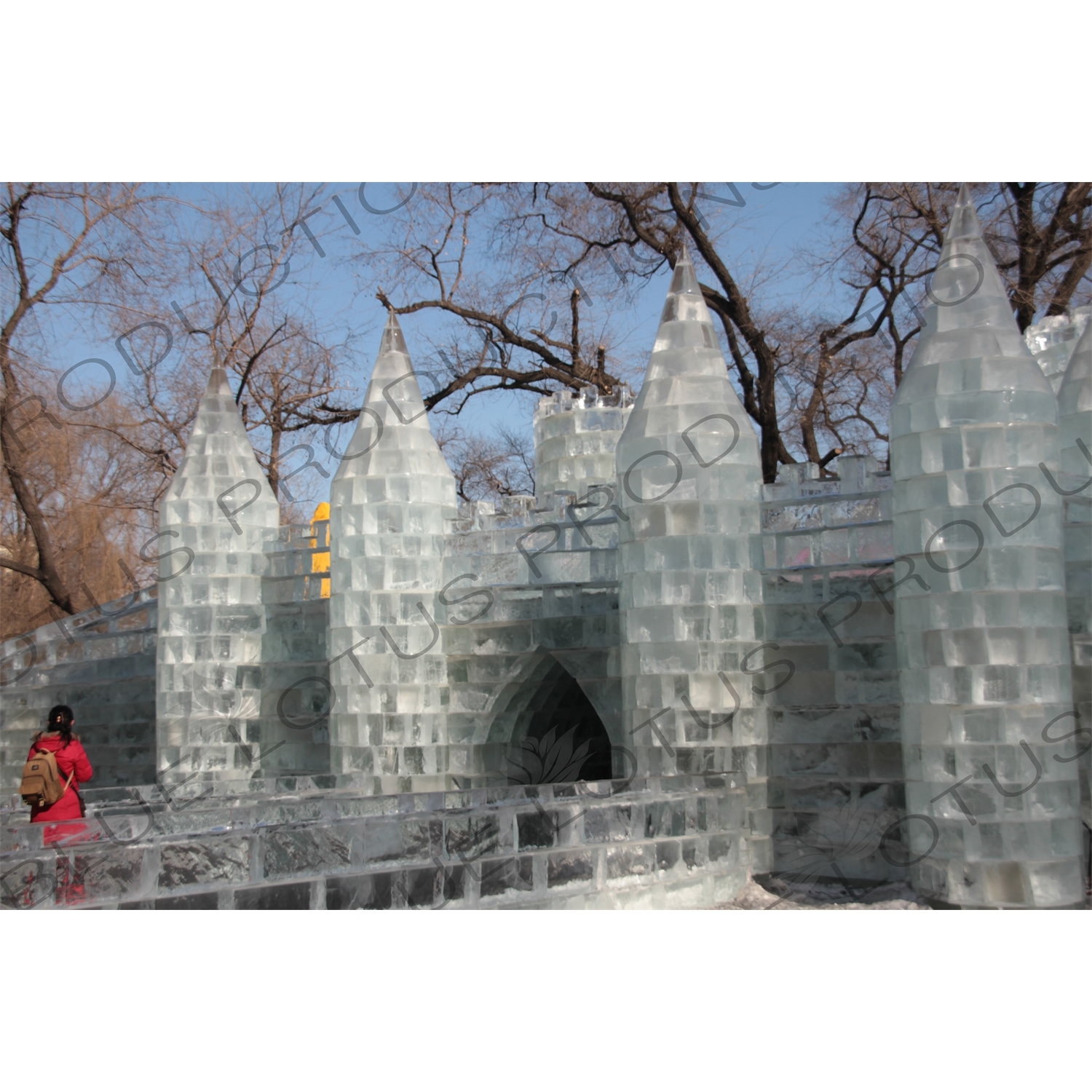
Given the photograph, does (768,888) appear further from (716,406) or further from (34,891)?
(34,891)

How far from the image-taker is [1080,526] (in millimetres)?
7129

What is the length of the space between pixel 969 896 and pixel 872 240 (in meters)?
12.4

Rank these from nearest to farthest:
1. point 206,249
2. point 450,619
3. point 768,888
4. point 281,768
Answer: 1. point 768,888
2. point 450,619
3. point 281,768
4. point 206,249

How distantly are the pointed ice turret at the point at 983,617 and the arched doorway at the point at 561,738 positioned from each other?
4.26 metres

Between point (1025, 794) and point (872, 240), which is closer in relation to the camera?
point (1025, 794)

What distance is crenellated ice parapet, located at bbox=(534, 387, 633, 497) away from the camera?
13.8 m

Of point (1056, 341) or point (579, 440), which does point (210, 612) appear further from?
point (1056, 341)

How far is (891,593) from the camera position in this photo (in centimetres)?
780

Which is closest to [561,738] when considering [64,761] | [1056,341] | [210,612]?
[210,612]

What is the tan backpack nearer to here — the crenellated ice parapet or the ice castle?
the ice castle

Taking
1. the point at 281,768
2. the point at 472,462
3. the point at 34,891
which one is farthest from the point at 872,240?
the point at 34,891

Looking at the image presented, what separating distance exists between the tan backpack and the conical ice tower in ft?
19.9

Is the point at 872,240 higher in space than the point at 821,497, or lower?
higher

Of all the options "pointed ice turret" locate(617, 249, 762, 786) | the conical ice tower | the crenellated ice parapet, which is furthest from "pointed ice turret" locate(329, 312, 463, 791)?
the conical ice tower
